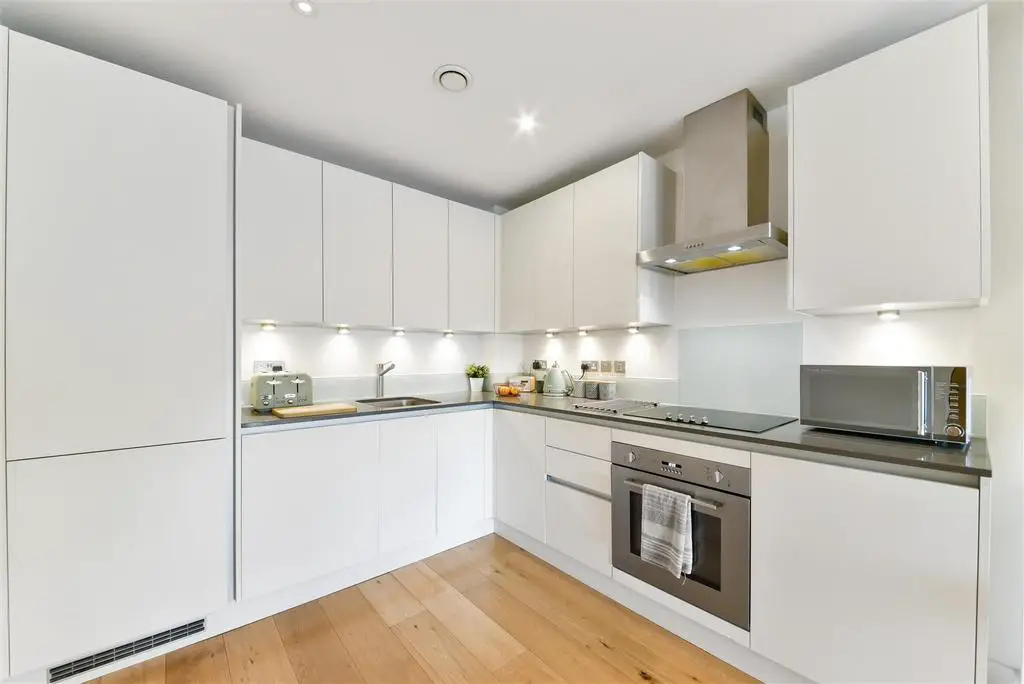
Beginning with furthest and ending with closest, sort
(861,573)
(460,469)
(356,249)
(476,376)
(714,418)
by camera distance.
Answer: (476,376)
(460,469)
(356,249)
(714,418)
(861,573)

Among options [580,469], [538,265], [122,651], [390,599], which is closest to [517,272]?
[538,265]

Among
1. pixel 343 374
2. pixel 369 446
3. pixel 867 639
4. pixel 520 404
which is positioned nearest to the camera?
pixel 867 639

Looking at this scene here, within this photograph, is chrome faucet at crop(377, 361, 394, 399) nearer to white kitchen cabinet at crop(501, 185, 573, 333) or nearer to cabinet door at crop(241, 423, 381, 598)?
cabinet door at crop(241, 423, 381, 598)

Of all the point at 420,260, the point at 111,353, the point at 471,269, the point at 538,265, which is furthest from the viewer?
the point at 471,269

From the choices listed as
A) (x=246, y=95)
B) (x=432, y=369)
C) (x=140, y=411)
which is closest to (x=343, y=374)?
(x=432, y=369)

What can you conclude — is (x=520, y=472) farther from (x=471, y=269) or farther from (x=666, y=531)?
(x=471, y=269)

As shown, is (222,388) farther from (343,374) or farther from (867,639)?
(867,639)

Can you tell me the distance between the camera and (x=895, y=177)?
1464mm

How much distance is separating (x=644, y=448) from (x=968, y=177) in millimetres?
1457

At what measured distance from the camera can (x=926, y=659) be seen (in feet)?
4.01

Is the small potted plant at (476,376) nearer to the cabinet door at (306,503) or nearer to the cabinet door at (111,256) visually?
the cabinet door at (306,503)

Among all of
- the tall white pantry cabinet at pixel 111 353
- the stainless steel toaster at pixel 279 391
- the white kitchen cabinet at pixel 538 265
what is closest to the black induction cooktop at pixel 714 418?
the white kitchen cabinet at pixel 538 265

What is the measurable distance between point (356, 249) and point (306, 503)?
4.67ft

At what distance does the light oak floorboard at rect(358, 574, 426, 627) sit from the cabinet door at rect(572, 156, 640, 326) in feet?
5.87
